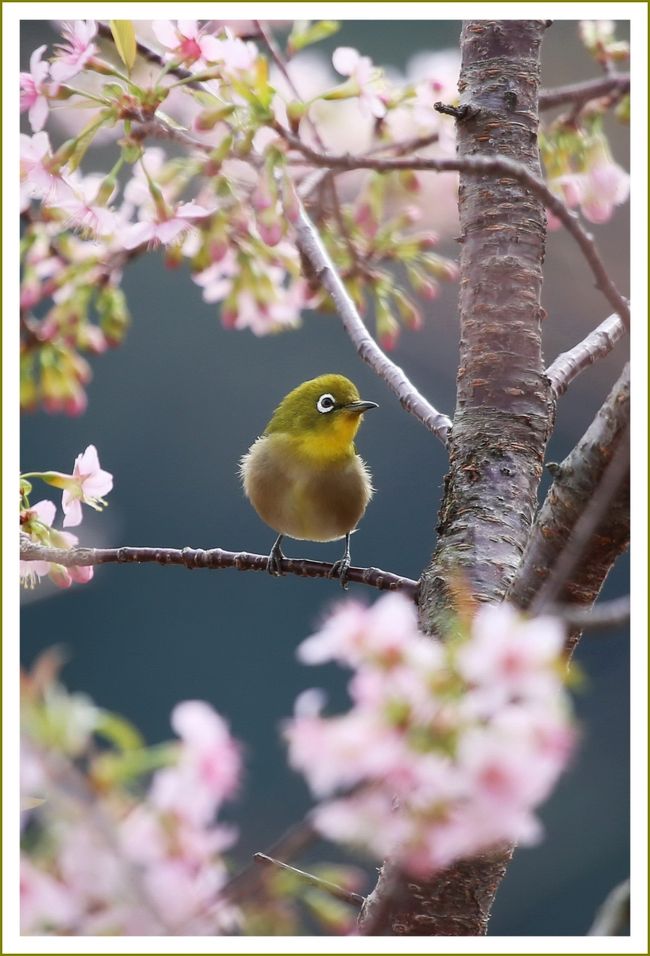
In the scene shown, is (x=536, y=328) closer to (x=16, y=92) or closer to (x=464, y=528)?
(x=464, y=528)

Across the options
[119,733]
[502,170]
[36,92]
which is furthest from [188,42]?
[119,733]

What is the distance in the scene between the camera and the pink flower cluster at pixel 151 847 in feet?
2.50

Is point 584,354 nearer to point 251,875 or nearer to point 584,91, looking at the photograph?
point 584,91

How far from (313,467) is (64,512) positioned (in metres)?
0.40

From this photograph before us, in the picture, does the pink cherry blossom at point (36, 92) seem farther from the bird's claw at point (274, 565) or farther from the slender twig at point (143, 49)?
the bird's claw at point (274, 565)

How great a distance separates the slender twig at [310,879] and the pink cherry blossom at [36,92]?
2.76 ft

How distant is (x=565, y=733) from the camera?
29.4 inches

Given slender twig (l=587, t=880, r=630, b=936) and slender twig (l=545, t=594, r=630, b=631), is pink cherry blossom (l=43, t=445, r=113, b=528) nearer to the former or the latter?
slender twig (l=545, t=594, r=630, b=631)

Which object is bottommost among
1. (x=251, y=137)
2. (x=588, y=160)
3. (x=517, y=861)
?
(x=517, y=861)

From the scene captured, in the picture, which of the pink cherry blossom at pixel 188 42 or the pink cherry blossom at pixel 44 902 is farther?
the pink cherry blossom at pixel 188 42

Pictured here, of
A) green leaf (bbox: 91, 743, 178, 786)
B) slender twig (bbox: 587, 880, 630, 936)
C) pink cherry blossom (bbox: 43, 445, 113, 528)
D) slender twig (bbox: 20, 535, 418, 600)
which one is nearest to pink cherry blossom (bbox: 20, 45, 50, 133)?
pink cherry blossom (bbox: 43, 445, 113, 528)

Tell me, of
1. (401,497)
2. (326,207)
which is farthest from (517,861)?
(326,207)

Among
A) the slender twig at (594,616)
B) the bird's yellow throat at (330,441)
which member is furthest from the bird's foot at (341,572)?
the slender twig at (594,616)

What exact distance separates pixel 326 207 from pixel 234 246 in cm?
18
